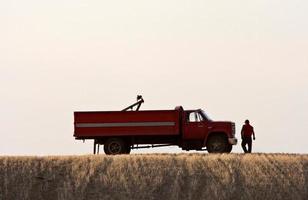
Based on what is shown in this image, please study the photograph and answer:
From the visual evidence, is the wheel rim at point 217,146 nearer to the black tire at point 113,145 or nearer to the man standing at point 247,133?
the man standing at point 247,133

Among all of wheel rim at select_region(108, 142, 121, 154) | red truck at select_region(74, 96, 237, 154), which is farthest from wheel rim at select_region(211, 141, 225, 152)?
wheel rim at select_region(108, 142, 121, 154)

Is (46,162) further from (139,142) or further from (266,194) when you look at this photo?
(266,194)

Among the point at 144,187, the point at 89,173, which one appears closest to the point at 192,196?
the point at 144,187

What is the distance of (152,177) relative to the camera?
2798 centimetres

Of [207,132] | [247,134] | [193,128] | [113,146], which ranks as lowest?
[113,146]

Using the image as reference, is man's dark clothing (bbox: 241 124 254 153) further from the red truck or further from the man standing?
the red truck

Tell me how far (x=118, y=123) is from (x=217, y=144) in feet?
13.9

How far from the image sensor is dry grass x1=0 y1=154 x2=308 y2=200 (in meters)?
27.2

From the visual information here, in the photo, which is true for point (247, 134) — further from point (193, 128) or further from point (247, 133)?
point (193, 128)

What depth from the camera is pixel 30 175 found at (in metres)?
27.9

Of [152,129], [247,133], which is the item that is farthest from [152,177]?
[247,133]

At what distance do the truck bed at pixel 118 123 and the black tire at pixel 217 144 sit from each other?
194 centimetres

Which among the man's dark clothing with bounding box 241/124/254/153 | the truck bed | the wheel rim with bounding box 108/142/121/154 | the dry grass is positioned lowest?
the dry grass

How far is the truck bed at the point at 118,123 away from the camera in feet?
104
